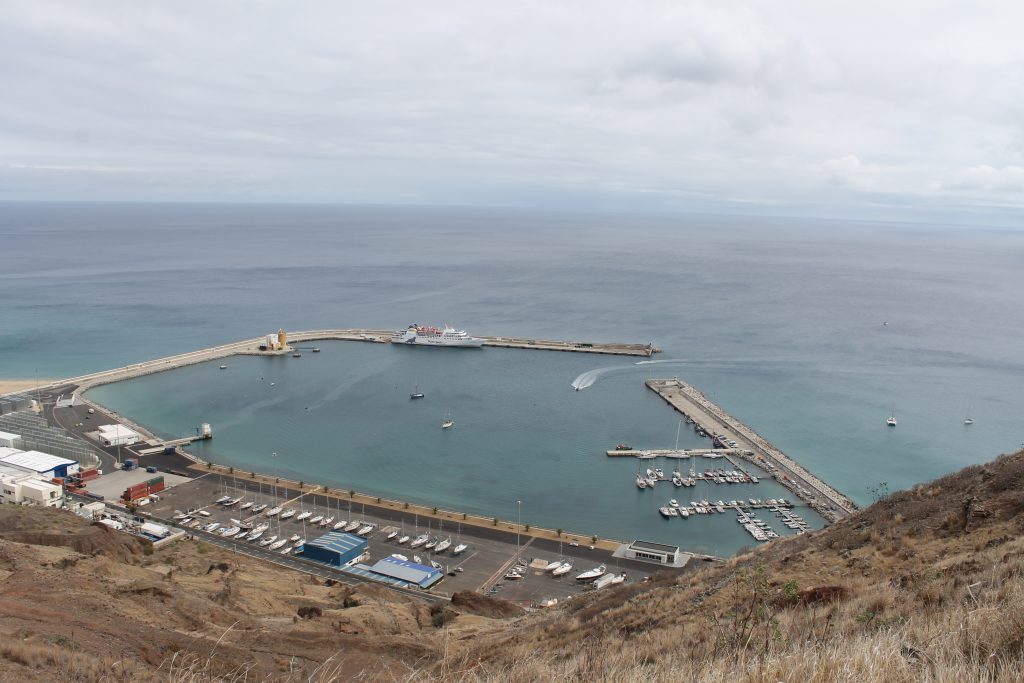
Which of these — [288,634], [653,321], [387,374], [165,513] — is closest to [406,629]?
[288,634]

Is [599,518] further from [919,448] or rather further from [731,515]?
[919,448]

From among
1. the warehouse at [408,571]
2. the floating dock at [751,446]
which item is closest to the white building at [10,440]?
the warehouse at [408,571]

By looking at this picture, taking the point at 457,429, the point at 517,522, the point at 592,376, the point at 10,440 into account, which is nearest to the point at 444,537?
the point at 517,522

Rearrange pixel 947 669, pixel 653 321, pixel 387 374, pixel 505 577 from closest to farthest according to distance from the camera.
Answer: pixel 947 669 → pixel 505 577 → pixel 387 374 → pixel 653 321

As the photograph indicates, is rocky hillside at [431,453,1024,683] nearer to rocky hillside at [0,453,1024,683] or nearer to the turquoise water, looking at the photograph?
rocky hillside at [0,453,1024,683]

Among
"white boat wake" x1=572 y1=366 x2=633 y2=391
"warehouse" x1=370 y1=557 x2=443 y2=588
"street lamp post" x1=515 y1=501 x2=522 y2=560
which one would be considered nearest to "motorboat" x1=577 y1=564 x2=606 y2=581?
"street lamp post" x1=515 y1=501 x2=522 y2=560

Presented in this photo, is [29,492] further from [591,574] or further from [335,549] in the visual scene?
[591,574]

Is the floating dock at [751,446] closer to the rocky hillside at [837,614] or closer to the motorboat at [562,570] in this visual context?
the motorboat at [562,570]
